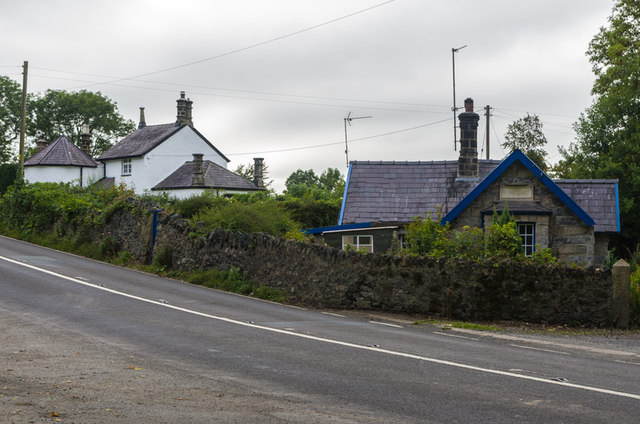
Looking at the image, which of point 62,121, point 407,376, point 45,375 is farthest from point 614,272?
point 62,121

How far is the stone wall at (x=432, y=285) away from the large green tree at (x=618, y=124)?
810 inches

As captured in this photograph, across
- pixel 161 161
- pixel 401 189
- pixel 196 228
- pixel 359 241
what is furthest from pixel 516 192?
pixel 161 161

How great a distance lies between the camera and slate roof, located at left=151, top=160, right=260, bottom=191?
5306cm

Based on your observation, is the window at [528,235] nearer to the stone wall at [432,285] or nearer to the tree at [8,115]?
the stone wall at [432,285]

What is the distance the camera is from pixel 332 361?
30.9ft

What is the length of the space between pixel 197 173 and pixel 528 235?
3452 centimetres

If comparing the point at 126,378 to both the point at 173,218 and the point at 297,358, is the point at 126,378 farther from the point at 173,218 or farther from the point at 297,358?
the point at 173,218

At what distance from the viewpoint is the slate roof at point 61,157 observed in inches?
2253

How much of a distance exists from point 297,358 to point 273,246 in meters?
8.78

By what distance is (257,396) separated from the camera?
24.2 ft

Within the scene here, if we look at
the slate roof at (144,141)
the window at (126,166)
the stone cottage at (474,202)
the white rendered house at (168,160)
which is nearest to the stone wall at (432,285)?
the stone cottage at (474,202)

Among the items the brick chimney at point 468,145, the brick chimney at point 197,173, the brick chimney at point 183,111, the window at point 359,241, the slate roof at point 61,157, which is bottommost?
the window at point 359,241

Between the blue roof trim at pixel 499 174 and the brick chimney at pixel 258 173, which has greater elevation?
the brick chimney at pixel 258 173

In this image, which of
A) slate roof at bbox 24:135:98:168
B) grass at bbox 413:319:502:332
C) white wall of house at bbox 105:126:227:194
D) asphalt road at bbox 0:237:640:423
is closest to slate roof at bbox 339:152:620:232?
grass at bbox 413:319:502:332
